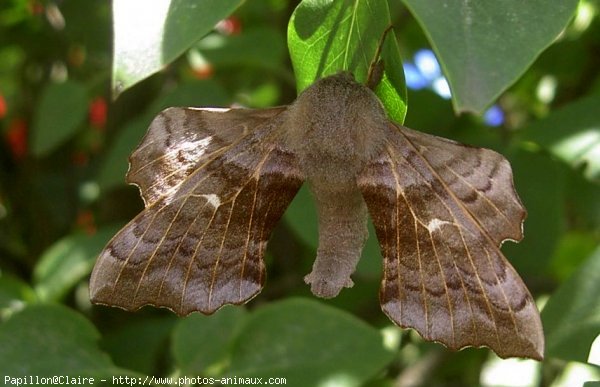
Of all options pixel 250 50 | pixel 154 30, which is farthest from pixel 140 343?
pixel 154 30

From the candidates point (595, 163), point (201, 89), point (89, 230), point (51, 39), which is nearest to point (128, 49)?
point (595, 163)

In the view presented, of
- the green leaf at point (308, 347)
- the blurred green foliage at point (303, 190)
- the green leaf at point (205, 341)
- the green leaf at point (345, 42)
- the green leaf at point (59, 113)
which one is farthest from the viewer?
the green leaf at point (59, 113)

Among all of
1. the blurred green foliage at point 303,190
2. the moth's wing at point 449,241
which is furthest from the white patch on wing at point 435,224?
the blurred green foliage at point 303,190

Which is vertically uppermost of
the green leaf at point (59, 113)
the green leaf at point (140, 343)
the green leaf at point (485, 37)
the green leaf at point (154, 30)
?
the green leaf at point (485, 37)

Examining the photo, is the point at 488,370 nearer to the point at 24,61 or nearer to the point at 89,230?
the point at 89,230

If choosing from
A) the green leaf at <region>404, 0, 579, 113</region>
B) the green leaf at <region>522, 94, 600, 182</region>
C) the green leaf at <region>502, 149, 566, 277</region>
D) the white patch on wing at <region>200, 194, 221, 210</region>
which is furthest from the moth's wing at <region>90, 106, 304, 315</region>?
the green leaf at <region>502, 149, 566, 277</region>

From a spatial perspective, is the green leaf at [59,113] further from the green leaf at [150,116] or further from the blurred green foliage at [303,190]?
the green leaf at [150,116]

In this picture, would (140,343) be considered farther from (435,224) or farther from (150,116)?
(435,224)
